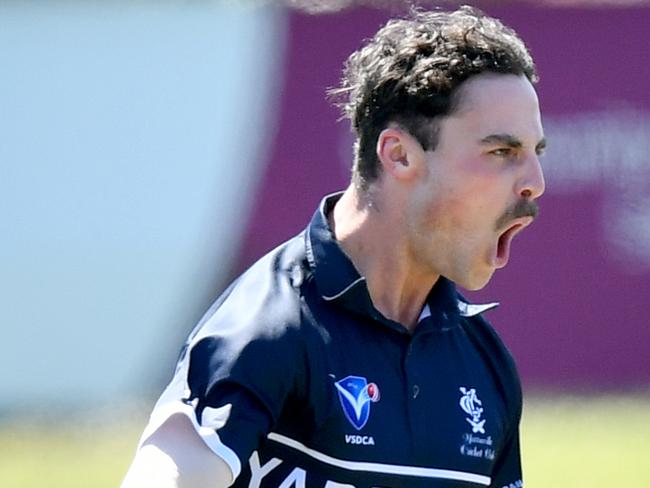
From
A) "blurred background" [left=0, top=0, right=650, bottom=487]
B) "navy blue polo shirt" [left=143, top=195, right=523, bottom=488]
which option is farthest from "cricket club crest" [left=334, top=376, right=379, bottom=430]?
"blurred background" [left=0, top=0, right=650, bottom=487]

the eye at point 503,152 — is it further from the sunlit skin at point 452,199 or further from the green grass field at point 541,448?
the green grass field at point 541,448

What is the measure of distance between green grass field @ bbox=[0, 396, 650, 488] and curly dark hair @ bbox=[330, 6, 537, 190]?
4.41 meters

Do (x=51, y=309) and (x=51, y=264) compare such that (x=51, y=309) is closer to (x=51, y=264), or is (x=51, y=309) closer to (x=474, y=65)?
(x=51, y=264)

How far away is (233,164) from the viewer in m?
10.4

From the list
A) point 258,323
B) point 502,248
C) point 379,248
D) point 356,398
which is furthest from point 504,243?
point 258,323

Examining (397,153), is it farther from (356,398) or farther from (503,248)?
(356,398)

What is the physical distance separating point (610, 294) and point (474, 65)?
22.5ft

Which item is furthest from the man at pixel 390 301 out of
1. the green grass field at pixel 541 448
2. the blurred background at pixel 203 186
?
the blurred background at pixel 203 186

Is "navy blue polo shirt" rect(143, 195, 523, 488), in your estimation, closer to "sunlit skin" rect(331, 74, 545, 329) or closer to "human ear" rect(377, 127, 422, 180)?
"sunlit skin" rect(331, 74, 545, 329)

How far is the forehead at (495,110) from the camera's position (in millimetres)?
3779

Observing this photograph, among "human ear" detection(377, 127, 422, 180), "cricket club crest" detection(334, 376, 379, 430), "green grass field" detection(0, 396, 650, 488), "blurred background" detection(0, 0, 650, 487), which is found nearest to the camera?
"cricket club crest" detection(334, 376, 379, 430)

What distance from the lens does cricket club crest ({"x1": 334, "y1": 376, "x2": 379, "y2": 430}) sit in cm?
373

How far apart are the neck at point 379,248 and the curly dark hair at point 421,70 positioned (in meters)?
0.06

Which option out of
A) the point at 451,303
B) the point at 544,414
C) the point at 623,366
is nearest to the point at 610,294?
the point at 623,366
